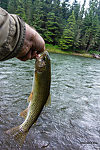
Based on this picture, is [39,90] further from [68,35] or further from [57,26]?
[57,26]

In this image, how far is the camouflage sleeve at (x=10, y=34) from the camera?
140 centimetres

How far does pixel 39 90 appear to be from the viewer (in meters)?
2.50

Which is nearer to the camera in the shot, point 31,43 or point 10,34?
point 10,34

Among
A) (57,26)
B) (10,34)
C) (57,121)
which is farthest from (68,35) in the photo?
(10,34)

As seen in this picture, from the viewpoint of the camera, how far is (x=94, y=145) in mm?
3852

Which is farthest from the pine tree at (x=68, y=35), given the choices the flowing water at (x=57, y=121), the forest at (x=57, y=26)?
the flowing water at (x=57, y=121)

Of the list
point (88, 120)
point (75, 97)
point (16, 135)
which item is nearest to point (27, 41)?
point (16, 135)

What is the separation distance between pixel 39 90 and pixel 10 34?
4.11 ft

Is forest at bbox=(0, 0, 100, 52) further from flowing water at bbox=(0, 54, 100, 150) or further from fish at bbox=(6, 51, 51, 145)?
fish at bbox=(6, 51, 51, 145)

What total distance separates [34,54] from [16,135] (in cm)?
169

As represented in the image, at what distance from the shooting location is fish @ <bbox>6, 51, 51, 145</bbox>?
7.63ft

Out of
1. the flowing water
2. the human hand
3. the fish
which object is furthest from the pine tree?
the human hand

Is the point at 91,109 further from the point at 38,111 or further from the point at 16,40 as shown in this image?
the point at 16,40

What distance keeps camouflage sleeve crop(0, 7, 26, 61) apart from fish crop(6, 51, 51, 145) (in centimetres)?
67
